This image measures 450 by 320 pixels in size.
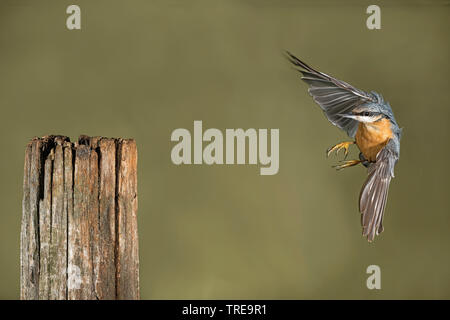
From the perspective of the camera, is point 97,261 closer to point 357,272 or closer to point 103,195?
point 103,195

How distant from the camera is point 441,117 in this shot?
18.5ft

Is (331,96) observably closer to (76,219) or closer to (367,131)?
(367,131)

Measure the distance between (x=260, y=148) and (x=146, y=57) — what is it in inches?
55.8

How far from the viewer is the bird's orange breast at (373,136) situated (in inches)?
105

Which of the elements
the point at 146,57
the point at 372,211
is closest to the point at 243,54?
the point at 146,57

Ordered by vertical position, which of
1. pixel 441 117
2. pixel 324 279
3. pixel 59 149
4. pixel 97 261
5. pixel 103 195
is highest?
pixel 441 117

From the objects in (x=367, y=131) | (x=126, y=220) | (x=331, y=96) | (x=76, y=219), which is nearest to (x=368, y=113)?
(x=367, y=131)

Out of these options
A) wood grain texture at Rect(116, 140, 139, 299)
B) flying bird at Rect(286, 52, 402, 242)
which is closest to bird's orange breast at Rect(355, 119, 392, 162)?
flying bird at Rect(286, 52, 402, 242)

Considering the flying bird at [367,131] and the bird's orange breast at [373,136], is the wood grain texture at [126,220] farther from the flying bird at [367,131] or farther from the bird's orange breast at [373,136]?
the bird's orange breast at [373,136]

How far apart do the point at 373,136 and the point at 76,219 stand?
1381 mm

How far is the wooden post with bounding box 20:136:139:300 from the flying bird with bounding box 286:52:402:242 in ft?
2.96

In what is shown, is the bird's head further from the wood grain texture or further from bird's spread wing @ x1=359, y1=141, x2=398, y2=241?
the wood grain texture

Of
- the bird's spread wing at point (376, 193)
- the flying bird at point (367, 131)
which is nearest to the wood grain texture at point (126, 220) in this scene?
the flying bird at point (367, 131)

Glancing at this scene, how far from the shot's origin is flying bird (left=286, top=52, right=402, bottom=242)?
2.48 m
